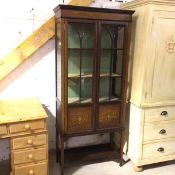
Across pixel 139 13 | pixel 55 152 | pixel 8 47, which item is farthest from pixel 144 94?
pixel 8 47

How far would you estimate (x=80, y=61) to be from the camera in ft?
7.52

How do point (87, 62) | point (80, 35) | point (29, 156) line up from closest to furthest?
point (29, 156), point (80, 35), point (87, 62)

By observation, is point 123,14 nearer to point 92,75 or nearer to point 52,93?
point 92,75

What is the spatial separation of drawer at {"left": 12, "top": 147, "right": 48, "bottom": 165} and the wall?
0.66 metres

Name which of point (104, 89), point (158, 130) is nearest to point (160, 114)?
point (158, 130)

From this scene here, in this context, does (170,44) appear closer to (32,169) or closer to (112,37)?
(112,37)

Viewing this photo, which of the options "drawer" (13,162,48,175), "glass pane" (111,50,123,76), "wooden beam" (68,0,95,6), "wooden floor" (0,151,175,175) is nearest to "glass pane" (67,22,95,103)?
"glass pane" (111,50,123,76)

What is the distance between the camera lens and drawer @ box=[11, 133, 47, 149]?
6.27 feet

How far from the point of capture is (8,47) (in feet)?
7.68

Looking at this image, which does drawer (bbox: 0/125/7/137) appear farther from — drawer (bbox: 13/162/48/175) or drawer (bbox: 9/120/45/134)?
drawer (bbox: 13/162/48/175)

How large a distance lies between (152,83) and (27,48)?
1.36 meters

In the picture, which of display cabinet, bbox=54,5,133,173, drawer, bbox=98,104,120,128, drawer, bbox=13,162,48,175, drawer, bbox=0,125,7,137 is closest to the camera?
drawer, bbox=0,125,7,137

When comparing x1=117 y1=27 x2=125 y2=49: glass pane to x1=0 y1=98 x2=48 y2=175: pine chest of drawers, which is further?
x1=117 y1=27 x2=125 y2=49: glass pane

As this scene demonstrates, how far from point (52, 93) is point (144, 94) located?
105cm
